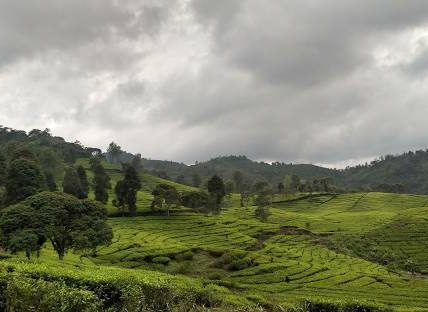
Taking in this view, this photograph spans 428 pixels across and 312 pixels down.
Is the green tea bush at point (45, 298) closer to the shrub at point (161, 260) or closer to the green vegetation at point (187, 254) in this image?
the green vegetation at point (187, 254)

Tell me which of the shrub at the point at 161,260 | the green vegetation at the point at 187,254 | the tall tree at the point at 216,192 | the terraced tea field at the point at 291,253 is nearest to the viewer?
the green vegetation at the point at 187,254

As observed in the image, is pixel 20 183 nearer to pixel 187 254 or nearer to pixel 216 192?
pixel 187 254

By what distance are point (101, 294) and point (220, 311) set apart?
26.7 feet

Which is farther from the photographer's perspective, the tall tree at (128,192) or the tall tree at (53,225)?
the tall tree at (128,192)

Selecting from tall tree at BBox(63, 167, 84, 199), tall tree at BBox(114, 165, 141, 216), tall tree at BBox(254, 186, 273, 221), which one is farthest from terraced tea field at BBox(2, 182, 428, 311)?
tall tree at BBox(63, 167, 84, 199)

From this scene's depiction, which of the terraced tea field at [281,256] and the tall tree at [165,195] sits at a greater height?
the tall tree at [165,195]

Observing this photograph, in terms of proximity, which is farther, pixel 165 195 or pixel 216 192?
pixel 216 192

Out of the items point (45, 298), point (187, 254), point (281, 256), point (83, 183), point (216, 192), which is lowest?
point (281, 256)

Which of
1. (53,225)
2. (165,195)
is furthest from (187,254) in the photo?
(165,195)

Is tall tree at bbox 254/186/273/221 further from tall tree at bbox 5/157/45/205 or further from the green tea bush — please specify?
the green tea bush

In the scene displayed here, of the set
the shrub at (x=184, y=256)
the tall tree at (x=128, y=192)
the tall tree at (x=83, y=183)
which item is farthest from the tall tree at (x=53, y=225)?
the tall tree at (x=83, y=183)

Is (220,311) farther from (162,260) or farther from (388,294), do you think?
(162,260)

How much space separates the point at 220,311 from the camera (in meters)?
32.7

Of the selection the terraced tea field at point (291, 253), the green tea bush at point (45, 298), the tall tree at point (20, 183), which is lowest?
the terraced tea field at point (291, 253)
